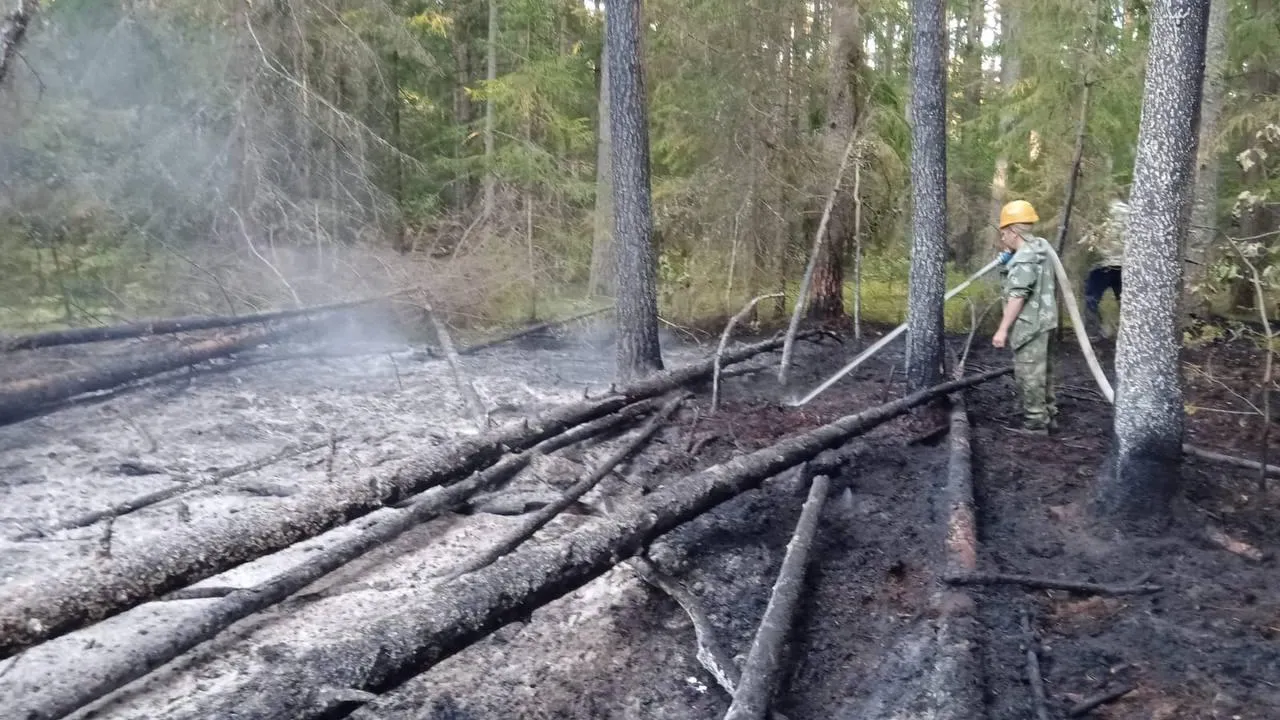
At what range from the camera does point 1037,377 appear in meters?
7.77

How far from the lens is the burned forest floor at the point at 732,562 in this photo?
3.80 meters

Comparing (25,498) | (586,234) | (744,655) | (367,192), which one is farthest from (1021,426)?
(367,192)

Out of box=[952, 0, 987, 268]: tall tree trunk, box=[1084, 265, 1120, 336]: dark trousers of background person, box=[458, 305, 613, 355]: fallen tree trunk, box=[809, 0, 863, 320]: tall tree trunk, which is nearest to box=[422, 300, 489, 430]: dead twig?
box=[458, 305, 613, 355]: fallen tree trunk

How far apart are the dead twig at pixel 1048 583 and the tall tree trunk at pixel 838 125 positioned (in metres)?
9.73

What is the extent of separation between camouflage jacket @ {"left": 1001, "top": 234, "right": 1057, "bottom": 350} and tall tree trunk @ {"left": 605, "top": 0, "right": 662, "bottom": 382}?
144 inches

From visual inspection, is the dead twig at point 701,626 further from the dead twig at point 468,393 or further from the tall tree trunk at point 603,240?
the tall tree trunk at point 603,240

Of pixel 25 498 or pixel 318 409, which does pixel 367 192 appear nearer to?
pixel 318 409

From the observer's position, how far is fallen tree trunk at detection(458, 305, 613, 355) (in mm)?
12633

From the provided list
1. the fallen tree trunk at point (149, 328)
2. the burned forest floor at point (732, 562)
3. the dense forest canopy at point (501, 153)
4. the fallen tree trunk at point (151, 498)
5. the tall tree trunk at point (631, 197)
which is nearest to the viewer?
the burned forest floor at point (732, 562)

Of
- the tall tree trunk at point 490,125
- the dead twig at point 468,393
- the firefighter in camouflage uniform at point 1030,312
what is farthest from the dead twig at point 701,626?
the tall tree trunk at point 490,125

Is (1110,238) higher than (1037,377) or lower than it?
higher

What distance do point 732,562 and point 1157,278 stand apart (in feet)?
10.6

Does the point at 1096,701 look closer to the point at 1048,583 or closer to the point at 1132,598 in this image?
the point at 1048,583

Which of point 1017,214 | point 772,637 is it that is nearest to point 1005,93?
point 1017,214
